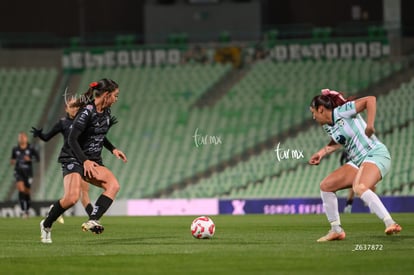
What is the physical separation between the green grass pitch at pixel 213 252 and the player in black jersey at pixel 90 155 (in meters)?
0.57

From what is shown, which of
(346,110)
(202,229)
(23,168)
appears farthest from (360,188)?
(23,168)

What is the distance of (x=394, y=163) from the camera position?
108 ft

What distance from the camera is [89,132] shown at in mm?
15227

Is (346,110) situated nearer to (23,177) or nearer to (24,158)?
(24,158)

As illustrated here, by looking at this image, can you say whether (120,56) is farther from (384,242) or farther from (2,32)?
(384,242)

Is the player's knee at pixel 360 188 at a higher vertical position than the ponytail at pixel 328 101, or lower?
lower

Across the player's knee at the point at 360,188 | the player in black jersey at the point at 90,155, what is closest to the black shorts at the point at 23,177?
the player in black jersey at the point at 90,155

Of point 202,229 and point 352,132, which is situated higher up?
point 352,132

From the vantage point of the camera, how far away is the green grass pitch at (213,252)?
35.8 feet

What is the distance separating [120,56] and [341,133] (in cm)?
2573

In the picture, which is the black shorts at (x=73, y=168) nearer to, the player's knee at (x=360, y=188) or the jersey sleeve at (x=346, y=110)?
the jersey sleeve at (x=346, y=110)

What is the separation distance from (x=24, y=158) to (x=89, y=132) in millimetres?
14759

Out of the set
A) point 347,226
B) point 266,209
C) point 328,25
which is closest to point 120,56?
point 328,25

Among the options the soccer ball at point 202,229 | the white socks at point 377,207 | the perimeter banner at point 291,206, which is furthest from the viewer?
the perimeter banner at point 291,206
